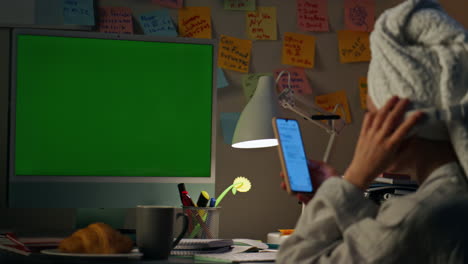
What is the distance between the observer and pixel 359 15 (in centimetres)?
184

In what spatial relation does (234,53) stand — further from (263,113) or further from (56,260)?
(56,260)

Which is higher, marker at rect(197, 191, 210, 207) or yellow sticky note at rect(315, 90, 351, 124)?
yellow sticky note at rect(315, 90, 351, 124)

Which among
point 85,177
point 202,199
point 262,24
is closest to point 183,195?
point 202,199

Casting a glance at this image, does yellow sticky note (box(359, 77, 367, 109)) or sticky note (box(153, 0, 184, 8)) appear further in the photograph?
yellow sticky note (box(359, 77, 367, 109))

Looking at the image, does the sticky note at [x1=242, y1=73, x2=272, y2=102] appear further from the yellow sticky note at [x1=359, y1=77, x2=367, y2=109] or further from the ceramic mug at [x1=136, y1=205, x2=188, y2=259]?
the ceramic mug at [x1=136, y1=205, x2=188, y2=259]

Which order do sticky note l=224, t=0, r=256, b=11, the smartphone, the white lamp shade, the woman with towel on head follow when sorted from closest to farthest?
the woman with towel on head, the smartphone, the white lamp shade, sticky note l=224, t=0, r=256, b=11

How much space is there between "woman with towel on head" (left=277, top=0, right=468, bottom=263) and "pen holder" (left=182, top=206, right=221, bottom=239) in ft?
1.78

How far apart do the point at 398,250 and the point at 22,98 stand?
2.91ft

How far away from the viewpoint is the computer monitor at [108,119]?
3.97 ft

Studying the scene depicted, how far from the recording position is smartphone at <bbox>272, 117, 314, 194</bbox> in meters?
0.89

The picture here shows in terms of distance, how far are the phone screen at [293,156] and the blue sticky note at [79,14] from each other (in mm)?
860

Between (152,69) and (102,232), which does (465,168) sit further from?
(152,69)

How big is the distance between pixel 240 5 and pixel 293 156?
923mm

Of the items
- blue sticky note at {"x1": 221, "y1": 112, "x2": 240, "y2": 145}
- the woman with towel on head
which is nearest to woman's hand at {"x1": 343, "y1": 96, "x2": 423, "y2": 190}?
the woman with towel on head
